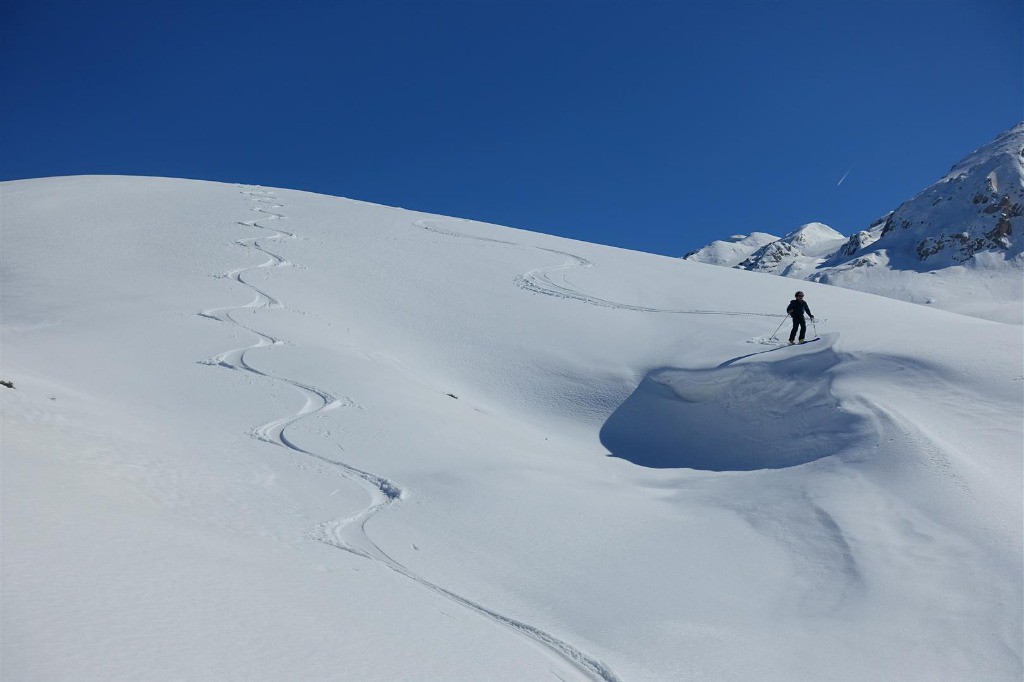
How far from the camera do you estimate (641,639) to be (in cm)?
597

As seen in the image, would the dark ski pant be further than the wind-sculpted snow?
Yes

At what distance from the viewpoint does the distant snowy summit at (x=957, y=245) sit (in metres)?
88.3

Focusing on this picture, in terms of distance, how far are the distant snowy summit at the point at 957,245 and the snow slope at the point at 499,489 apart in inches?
2825

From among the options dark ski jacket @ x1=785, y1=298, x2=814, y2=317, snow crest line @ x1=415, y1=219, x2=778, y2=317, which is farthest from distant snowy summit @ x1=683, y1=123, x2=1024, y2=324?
dark ski jacket @ x1=785, y1=298, x2=814, y2=317

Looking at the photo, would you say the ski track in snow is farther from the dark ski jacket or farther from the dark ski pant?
the dark ski pant

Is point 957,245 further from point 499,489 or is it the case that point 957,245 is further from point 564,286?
point 499,489

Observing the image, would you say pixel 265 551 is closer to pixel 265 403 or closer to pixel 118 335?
pixel 265 403

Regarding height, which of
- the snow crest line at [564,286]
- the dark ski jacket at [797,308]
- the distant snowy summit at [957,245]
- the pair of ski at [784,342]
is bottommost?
the pair of ski at [784,342]

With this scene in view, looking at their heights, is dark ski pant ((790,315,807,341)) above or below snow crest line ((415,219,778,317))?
below

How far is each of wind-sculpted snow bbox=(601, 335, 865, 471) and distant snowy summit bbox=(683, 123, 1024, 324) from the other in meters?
71.5

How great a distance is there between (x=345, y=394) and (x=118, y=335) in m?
5.99

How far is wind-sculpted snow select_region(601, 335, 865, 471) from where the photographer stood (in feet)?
37.5

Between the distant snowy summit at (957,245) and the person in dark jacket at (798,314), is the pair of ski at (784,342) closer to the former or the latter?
the person in dark jacket at (798,314)

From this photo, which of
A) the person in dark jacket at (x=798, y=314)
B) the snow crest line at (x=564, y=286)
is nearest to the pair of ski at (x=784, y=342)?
the person in dark jacket at (x=798, y=314)
